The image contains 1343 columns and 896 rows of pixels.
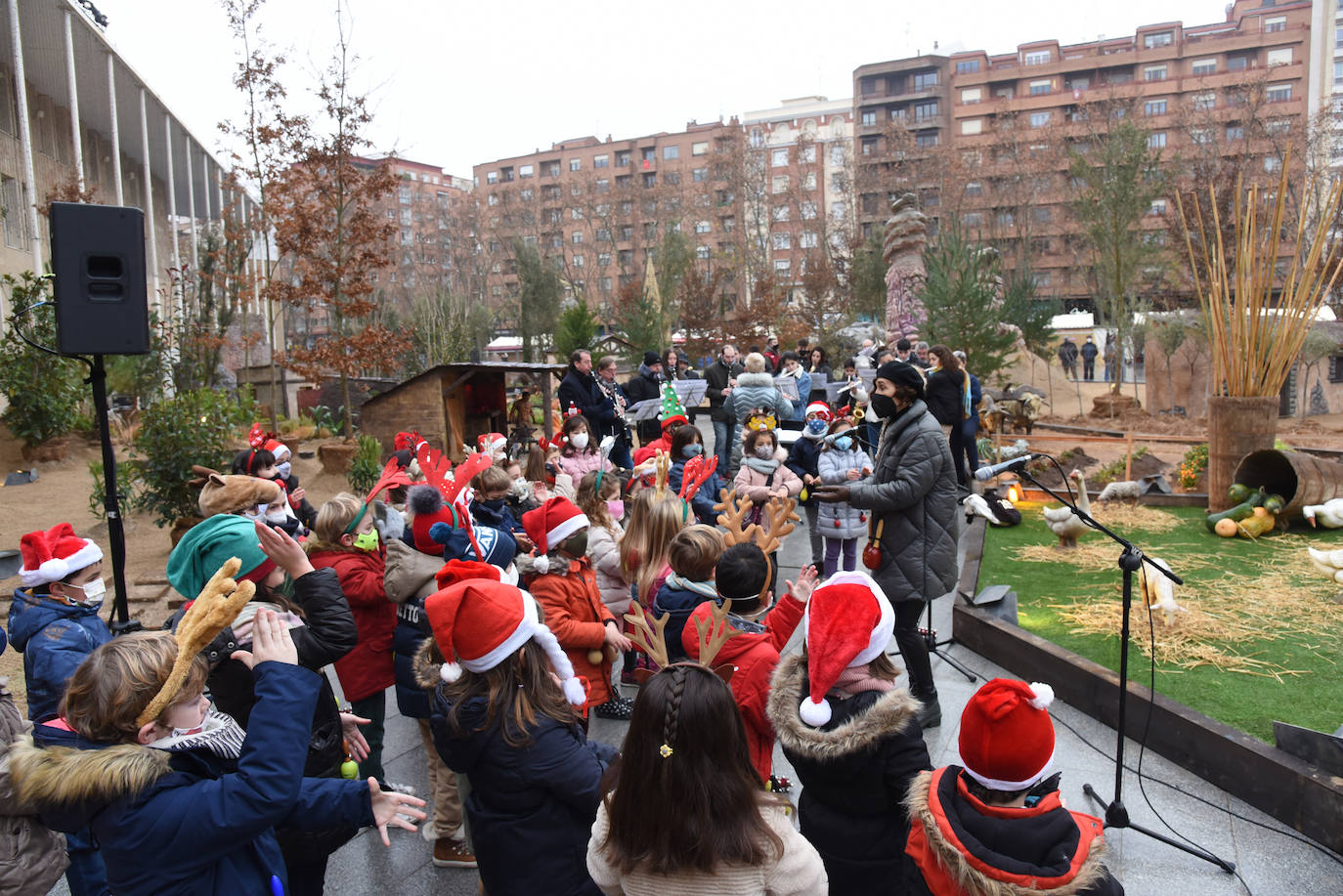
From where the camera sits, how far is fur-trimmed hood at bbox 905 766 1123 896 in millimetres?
2018

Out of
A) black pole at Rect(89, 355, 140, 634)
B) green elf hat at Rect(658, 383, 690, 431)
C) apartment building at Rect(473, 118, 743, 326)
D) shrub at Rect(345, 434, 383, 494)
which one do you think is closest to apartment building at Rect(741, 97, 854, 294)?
apartment building at Rect(473, 118, 743, 326)

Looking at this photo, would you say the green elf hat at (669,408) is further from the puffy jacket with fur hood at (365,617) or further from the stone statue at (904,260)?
the stone statue at (904,260)

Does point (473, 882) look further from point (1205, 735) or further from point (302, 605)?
point (1205, 735)

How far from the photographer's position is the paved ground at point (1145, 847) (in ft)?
10.9

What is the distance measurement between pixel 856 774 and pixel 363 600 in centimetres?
236

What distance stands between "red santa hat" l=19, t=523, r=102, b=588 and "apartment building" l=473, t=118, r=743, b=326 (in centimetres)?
3692

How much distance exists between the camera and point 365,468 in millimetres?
11273

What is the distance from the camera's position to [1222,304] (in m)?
8.03

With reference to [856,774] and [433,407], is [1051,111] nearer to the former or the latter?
[433,407]

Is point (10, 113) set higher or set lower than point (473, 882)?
higher

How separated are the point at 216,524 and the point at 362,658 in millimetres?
1117

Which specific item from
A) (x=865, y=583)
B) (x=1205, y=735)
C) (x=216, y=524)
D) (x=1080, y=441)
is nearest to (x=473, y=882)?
(x=216, y=524)

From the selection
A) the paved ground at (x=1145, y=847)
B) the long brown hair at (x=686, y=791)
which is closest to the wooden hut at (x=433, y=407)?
the paved ground at (x=1145, y=847)

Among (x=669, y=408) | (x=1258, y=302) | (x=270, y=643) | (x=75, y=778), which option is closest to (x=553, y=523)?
(x=270, y=643)
